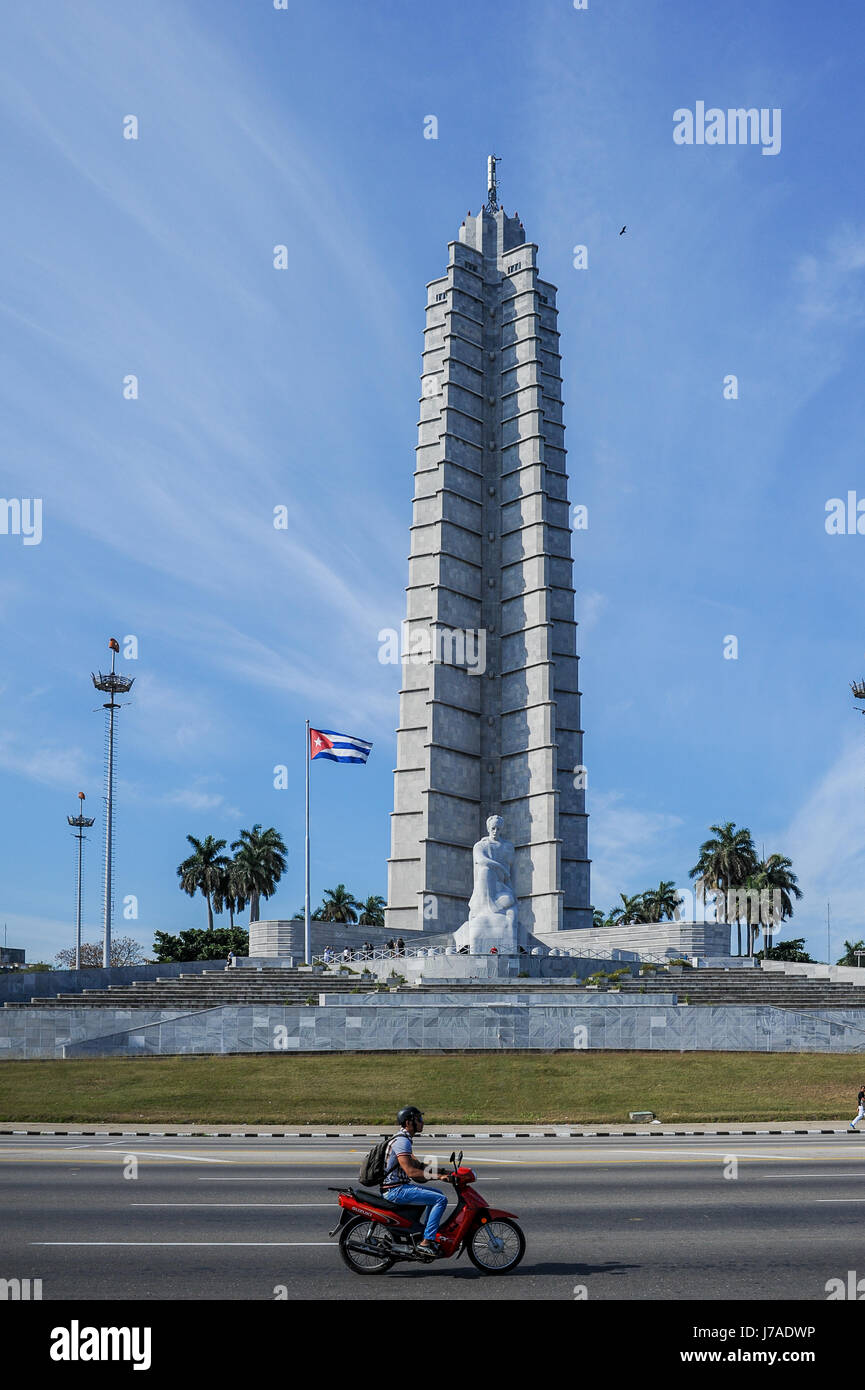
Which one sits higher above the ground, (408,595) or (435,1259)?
(408,595)

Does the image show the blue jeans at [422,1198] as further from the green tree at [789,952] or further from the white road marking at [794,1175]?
the green tree at [789,952]

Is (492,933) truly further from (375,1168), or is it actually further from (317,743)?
(375,1168)

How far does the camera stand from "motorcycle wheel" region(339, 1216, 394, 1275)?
10.6 metres

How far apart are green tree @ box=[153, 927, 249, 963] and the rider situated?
66116 millimetres

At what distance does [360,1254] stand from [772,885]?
84166 millimetres

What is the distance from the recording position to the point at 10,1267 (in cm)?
1075

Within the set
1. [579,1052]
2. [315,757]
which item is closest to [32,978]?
[315,757]

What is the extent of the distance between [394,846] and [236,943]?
1255cm

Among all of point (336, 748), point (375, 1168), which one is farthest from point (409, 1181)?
point (336, 748)

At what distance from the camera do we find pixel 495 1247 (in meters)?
10.6

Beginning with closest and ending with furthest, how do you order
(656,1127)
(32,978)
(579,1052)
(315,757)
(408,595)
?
(656,1127) → (579,1052) → (32,978) → (315,757) → (408,595)

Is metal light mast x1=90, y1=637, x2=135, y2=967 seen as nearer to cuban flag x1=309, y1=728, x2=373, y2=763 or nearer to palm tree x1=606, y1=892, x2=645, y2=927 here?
cuban flag x1=309, y1=728, x2=373, y2=763

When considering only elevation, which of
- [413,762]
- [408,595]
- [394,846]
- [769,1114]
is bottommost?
[769,1114]
